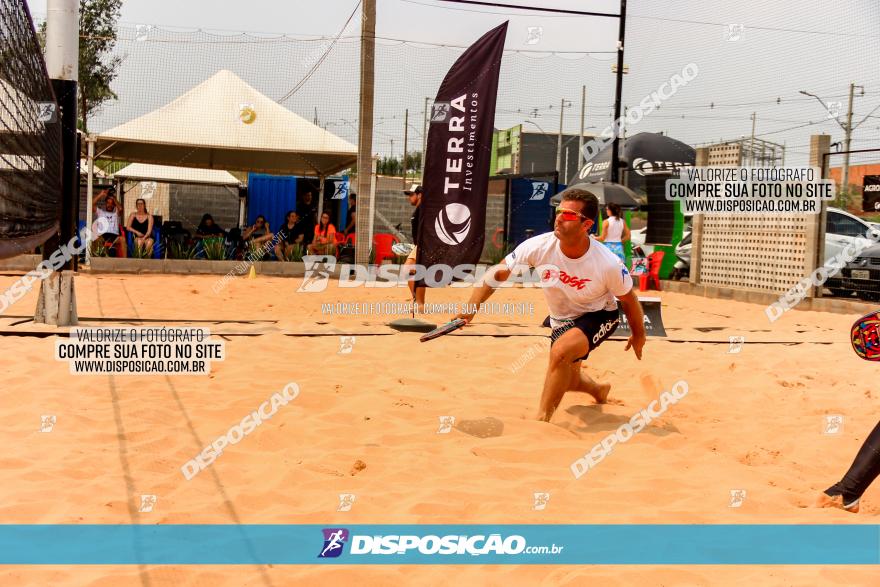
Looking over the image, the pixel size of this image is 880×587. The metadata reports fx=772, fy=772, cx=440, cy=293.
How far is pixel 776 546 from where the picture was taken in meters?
2.93

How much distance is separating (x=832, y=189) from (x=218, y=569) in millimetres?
11064

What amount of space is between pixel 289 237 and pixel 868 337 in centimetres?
1380

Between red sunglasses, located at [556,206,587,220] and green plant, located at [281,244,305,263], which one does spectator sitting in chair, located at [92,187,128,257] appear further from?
red sunglasses, located at [556,206,587,220]

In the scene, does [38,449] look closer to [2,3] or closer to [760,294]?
[2,3]

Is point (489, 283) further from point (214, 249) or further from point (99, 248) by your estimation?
point (99, 248)

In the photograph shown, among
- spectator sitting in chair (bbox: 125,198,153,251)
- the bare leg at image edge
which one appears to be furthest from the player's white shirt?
spectator sitting in chair (bbox: 125,198,153,251)

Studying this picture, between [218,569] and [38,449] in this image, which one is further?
[38,449]

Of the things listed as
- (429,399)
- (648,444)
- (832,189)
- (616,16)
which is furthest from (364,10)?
(648,444)

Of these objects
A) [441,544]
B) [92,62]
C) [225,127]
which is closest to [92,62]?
[92,62]

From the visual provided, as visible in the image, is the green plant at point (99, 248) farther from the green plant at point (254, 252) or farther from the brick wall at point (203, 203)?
the brick wall at point (203, 203)

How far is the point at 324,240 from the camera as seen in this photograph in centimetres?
1542

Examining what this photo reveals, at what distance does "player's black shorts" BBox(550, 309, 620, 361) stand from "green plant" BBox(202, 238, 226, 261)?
37.4ft

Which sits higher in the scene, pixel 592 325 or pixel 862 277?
pixel 862 277

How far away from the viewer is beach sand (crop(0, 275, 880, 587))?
3.03m
